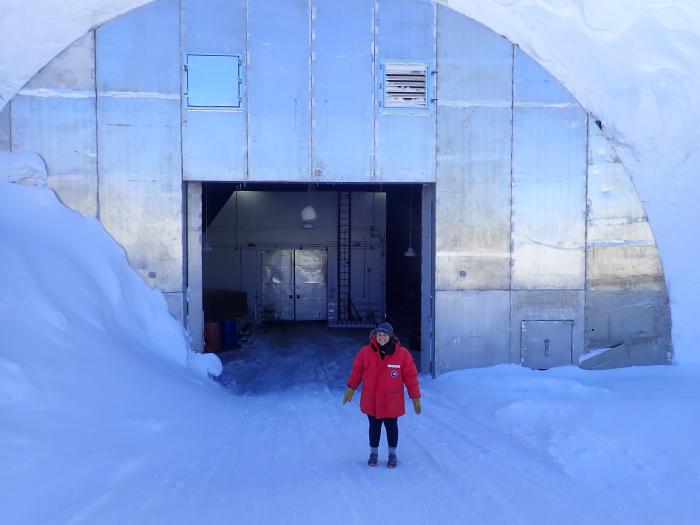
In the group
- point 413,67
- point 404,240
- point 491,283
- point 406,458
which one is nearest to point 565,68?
point 413,67

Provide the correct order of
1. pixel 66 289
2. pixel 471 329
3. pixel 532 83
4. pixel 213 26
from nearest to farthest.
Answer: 1. pixel 66 289
2. pixel 213 26
3. pixel 532 83
4. pixel 471 329

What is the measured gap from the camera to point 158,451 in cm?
576

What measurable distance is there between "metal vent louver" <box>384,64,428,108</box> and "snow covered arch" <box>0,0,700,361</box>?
1446mm

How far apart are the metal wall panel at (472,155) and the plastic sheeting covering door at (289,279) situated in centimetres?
998

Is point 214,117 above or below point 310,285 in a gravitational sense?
above

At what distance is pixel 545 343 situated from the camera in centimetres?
1025

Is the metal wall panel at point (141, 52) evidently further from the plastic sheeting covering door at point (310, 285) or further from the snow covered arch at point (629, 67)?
the plastic sheeting covering door at point (310, 285)

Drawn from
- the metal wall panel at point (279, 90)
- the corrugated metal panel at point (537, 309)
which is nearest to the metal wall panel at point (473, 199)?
the corrugated metal panel at point (537, 309)

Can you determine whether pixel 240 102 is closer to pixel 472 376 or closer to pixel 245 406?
pixel 245 406

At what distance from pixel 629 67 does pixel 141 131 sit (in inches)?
379

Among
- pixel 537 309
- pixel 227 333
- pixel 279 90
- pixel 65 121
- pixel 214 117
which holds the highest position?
pixel 279 90

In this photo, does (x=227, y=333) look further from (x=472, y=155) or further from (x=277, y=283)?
(x=472, y=155)

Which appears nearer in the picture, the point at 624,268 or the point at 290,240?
the point at 624,268

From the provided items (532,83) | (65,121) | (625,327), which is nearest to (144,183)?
(65,121)
